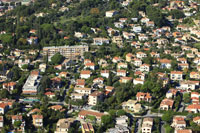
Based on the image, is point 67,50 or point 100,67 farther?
point 67,50

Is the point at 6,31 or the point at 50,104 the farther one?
the point at 6,31

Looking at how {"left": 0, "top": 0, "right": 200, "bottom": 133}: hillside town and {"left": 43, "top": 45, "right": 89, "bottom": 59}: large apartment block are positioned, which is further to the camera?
{"left": 43, "top": 45, "right": 89, "bottom": 59}: large apartment block

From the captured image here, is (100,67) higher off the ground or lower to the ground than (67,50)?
lower

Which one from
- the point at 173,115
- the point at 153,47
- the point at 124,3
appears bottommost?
the point at 173,115

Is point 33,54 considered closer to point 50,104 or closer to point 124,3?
point 50,104

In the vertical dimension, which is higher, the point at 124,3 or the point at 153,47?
the point at 124,3

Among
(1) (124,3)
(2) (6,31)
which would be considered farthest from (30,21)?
(1) (124,3)

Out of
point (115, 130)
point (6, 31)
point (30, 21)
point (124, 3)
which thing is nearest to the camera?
point (115, 130)

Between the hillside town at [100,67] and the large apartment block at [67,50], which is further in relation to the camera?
the large apartment block at [67,50]
